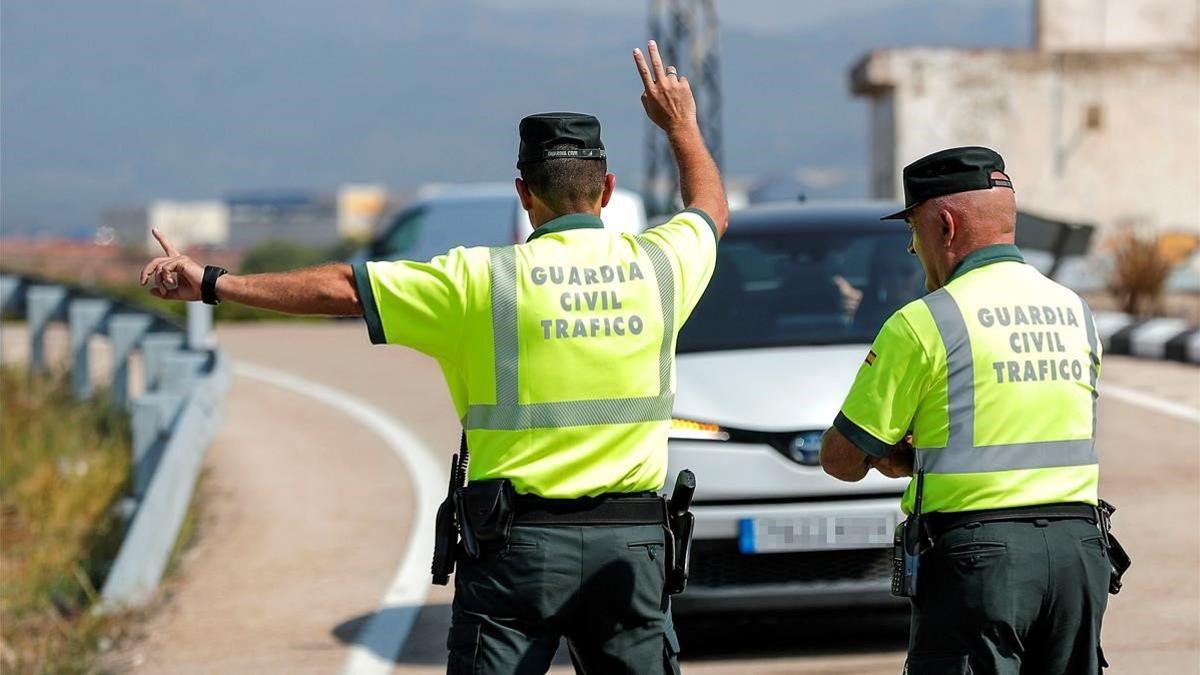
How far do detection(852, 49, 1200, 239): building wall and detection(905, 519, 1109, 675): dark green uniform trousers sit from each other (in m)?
27.7

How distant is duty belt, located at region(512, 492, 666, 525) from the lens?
4.40 m

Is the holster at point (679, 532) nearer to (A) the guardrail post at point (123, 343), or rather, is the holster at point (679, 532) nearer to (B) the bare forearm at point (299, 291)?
(B) the bare forearm at point (299, 291)

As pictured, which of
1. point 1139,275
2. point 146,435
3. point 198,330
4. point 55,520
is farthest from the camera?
point 1139,275

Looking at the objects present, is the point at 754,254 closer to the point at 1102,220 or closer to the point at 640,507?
the point at 640,507

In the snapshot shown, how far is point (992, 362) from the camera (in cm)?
425

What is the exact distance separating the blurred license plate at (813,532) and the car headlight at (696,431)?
0.35m

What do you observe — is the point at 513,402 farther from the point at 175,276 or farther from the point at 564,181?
the point at 175,276

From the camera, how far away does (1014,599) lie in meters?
4.19

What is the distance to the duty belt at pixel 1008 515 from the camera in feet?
13.9

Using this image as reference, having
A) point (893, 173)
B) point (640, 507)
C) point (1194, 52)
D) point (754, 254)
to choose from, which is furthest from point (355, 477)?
point (1194, 52)

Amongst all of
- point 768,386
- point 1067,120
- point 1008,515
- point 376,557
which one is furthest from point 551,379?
point 1067,120

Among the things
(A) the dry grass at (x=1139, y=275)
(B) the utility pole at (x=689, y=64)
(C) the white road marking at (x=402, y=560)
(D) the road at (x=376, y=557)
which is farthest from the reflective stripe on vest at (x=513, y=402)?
(B) the utility pole at (x=689, y=64)

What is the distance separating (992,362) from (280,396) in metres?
14.7

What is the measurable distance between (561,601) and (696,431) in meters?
2.91
